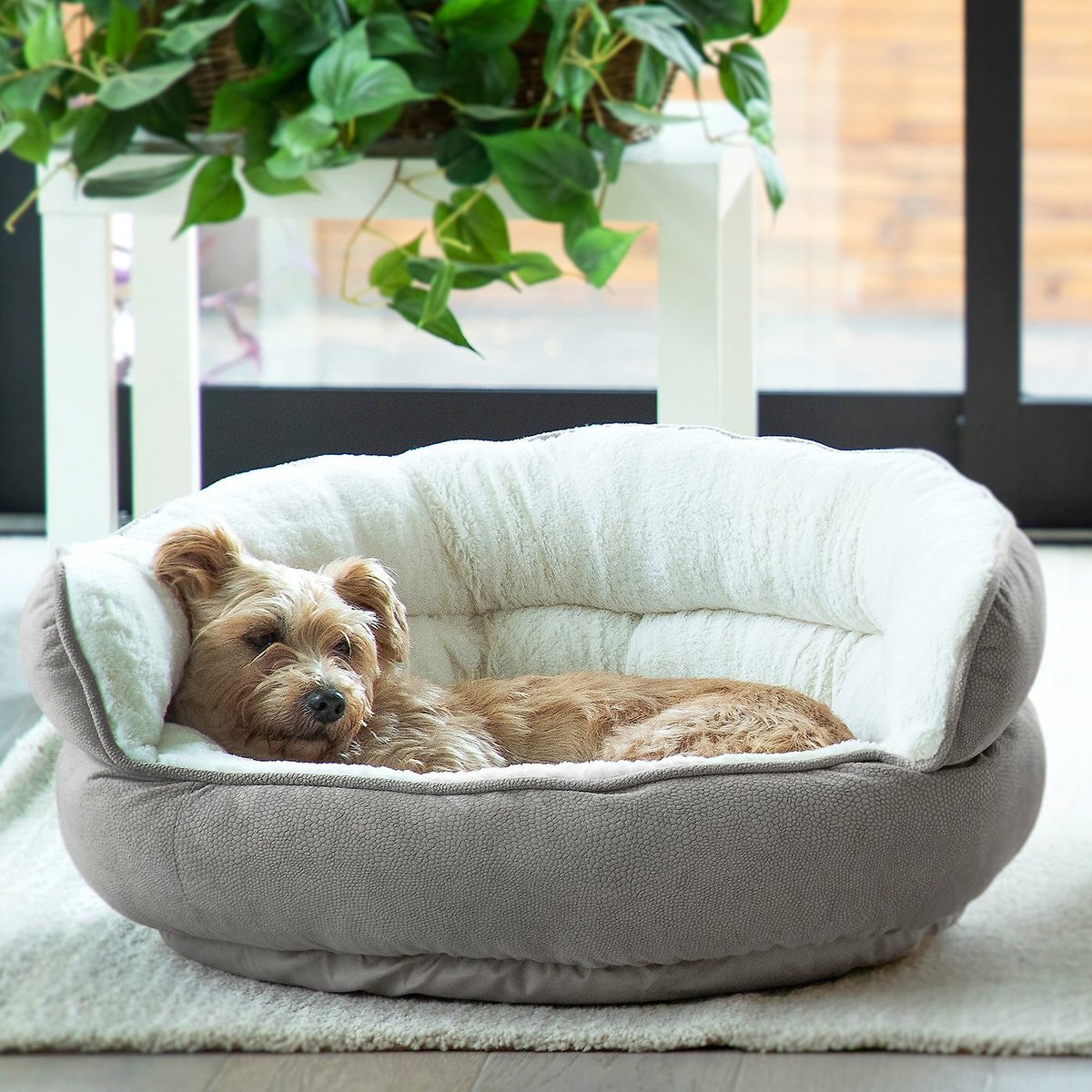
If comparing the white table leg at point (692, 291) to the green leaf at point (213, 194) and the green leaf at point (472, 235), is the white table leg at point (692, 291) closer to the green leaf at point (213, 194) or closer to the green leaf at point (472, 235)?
the green leaf at point (472, 235)

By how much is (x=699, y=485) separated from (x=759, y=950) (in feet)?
2.42

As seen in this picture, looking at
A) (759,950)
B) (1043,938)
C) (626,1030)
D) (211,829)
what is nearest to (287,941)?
(211,829)

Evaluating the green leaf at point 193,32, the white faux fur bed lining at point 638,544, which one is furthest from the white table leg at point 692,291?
the green leaf at point 193,32

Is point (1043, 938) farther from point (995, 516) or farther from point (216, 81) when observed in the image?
point (216, 81)

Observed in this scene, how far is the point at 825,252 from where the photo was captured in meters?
3.56

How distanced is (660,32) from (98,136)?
685 millimetres

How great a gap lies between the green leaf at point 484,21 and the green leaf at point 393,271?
0.76 ft

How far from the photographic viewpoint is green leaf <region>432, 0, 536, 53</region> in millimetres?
1884

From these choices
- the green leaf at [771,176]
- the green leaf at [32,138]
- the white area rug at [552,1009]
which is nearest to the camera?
the white area rug at [552,1009]

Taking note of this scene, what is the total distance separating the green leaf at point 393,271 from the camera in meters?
1.98

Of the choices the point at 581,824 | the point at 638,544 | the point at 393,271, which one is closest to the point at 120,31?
the point at 393,271

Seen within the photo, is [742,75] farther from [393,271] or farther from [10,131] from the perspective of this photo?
[10,131]

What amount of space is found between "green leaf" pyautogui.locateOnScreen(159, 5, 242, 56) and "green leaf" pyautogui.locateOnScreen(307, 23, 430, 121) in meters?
0.12

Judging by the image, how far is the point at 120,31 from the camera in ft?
6.26
